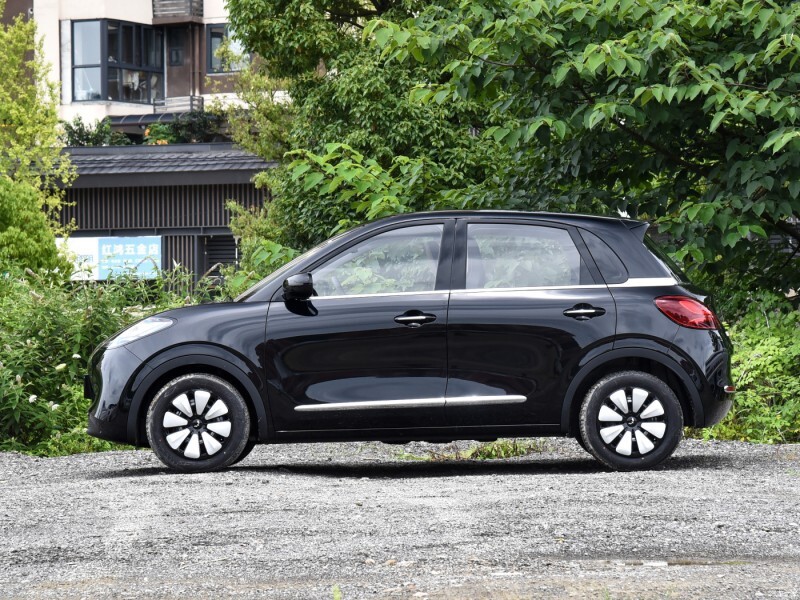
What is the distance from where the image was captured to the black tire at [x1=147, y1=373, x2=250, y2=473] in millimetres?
8523

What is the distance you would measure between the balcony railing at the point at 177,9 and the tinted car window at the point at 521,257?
39.8m

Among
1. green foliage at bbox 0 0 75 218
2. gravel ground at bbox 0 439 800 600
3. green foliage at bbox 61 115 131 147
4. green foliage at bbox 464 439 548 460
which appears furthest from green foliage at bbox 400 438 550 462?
green foliage at bbox 61 115 131 147

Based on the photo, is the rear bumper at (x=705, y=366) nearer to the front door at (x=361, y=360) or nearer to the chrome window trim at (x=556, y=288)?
the chrome window trim at (x=556, y=288)

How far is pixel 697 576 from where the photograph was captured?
16.9 feet

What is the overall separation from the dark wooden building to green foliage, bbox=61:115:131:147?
3565mm

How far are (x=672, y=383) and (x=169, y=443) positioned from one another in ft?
10.6

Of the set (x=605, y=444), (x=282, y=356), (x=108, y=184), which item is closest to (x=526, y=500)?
(x=605, y=444)

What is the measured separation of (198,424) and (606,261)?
9.21 feet

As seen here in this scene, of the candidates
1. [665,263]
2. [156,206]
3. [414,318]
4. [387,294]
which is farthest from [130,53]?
[665,263]

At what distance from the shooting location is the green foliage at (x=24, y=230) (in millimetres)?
21672

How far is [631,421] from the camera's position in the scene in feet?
28.0

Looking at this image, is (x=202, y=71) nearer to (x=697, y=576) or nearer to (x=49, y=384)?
(x=49, y=384)

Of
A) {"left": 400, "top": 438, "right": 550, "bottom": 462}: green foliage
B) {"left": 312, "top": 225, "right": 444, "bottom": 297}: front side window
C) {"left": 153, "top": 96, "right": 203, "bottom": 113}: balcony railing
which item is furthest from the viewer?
{"left": 153, "top": 96, "right": 203, "bottom": 113}: balcony railing

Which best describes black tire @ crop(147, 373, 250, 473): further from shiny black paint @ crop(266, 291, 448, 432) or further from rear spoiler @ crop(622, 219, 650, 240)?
rear spoiler @ crop(622, 219, 650, 240)
